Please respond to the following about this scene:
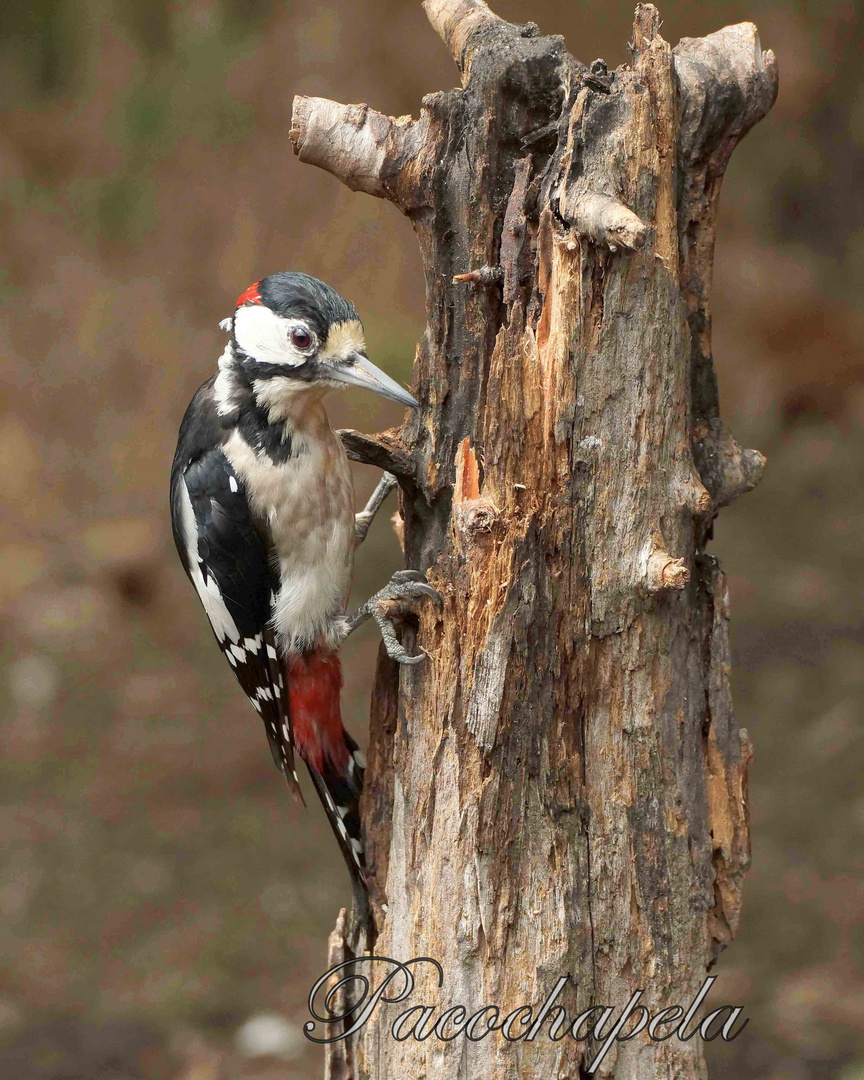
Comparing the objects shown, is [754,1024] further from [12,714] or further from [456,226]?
[12,714]

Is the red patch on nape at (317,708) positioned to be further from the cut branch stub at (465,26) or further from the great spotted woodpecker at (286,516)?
the cut branch stub at (465,26)

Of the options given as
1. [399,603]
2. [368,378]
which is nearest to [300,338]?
[368,378]

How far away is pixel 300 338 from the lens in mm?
2395

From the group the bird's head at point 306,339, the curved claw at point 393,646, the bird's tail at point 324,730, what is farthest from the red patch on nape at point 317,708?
the bird's head at point 306,339

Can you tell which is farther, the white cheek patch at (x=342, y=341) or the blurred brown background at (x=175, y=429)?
the blurred brown background at (x=175, y=429)

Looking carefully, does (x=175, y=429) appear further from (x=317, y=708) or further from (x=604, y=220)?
(x=604, y=220)

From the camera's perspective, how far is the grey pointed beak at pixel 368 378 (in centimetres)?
229

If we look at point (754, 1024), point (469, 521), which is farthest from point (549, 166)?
point (754, 1024)

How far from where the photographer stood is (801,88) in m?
6.16

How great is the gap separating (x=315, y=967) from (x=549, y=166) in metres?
3.20

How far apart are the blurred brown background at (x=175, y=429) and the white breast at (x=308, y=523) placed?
6.76 feet

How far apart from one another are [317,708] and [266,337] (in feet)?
2.82

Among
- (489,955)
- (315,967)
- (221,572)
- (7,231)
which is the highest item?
(7,231)

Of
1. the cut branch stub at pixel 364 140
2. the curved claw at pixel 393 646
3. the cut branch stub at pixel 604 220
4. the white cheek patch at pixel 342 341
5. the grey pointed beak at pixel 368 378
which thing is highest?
the cut branch stub at pixel 364 140
